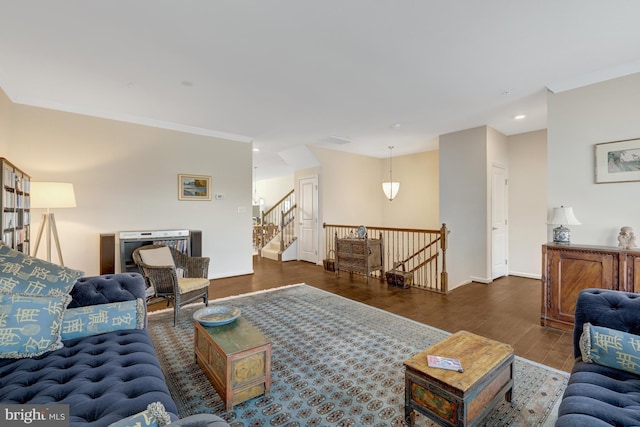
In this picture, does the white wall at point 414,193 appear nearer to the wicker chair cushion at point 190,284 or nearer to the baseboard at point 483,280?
the baseboard at point 483,280

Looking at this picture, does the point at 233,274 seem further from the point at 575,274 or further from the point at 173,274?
the point at 575,274

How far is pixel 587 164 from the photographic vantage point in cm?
328

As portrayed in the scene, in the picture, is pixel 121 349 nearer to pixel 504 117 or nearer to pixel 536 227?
pixel 504 117

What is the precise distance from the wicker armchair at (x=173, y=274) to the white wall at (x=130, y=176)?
118 cm

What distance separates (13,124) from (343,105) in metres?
4.35

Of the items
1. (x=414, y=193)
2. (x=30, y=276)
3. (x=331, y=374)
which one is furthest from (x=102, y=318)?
(x=414, y=193)

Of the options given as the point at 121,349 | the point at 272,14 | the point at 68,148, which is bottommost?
the point at 121,349

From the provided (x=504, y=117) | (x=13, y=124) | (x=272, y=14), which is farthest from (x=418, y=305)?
(x=13, y=124)

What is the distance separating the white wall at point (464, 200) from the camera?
5.14 m

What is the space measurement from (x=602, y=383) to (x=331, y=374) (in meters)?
1.65

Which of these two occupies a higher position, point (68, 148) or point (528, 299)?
point (68, 148)

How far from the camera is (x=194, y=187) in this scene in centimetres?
518

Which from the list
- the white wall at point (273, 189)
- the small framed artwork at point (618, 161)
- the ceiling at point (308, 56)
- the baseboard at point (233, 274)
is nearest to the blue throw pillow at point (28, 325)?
the ceiling at point (308, 56)

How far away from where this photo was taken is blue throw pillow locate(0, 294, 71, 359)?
158 cm
